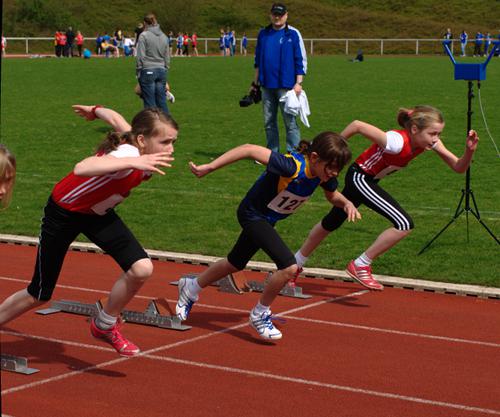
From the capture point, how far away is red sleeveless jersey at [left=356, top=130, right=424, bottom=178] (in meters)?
8.87

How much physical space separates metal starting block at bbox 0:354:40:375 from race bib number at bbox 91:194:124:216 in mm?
1066

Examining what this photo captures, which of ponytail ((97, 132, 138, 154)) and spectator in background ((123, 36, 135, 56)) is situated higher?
ponytail ((97, 132, 138, 154))

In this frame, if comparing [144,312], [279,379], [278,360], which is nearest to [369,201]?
[144,312]

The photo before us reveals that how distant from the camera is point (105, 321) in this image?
684 cm

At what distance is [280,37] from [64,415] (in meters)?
10.2

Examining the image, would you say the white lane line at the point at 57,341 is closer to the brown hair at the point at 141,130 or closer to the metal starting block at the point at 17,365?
the metal starting block at the point at 17,365

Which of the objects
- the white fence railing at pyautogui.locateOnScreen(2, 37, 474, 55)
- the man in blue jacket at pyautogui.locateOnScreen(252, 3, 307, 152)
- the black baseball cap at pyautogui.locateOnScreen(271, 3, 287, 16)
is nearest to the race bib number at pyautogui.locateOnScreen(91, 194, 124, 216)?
the man in blue jacket at pyautogui.locateOnScreen(252, 3, 307, 152)

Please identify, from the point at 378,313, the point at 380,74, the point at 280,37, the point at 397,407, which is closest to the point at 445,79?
the point at 380,74

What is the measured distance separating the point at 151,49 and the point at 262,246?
1099 cm

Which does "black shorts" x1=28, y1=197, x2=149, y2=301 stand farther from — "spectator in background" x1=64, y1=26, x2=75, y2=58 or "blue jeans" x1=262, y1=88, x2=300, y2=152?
"spectator in background" x1=64, y1=26, x2=75, y2=58

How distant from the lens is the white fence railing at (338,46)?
243 ft

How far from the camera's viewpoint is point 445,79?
38.4 meters

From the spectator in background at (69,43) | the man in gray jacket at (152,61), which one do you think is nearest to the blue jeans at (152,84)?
the man in gray jacket at (152,61)

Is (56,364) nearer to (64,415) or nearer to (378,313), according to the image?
(64,415)
